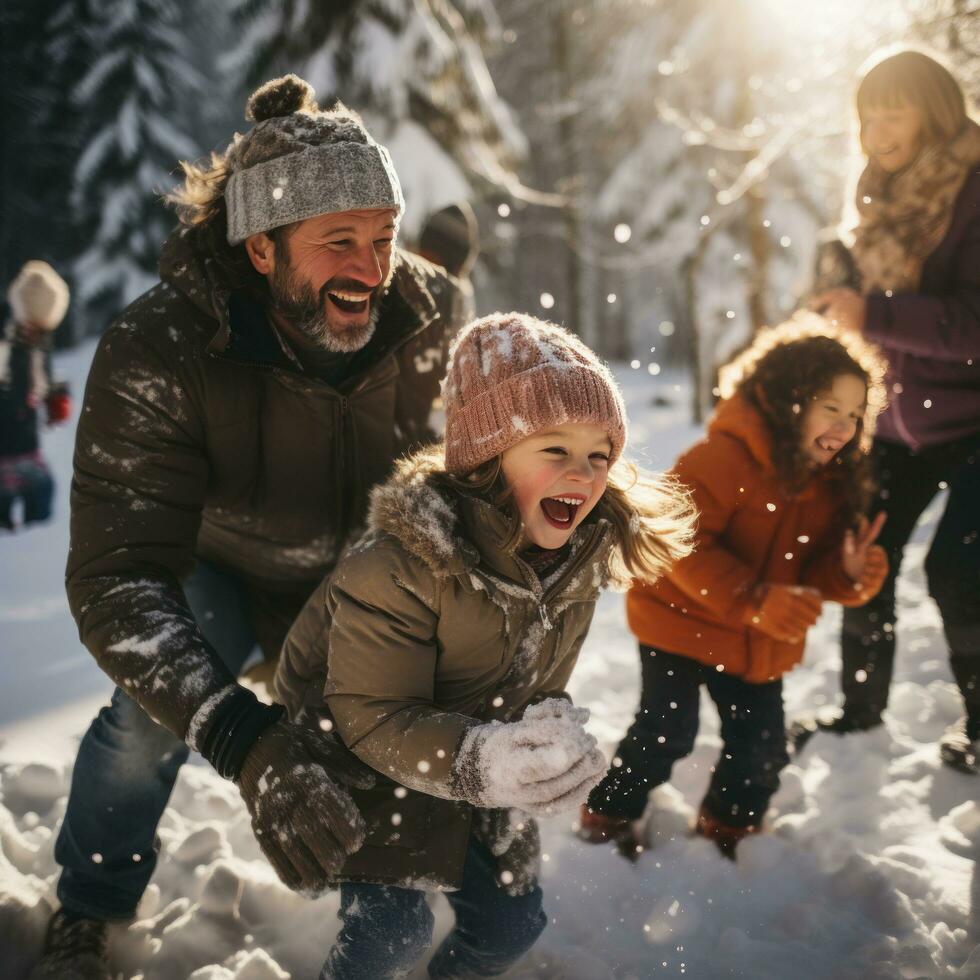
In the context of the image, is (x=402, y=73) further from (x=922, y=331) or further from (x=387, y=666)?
(x=387, y=666)

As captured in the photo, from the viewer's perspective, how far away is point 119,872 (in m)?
2.46

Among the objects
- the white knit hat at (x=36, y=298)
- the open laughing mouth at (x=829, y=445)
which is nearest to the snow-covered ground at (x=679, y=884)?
the open laughing mouth at (x=829, y=445)

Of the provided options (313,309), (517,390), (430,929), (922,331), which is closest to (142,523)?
(313,309)

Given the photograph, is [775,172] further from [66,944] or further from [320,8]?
[66,944]

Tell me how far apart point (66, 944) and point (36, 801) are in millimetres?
870

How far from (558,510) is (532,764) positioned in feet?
2.14

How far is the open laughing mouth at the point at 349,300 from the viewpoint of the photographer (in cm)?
246

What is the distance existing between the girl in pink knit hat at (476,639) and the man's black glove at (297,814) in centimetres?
13

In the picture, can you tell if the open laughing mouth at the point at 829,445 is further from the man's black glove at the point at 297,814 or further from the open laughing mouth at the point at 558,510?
the man's black glove at the point at 297,814

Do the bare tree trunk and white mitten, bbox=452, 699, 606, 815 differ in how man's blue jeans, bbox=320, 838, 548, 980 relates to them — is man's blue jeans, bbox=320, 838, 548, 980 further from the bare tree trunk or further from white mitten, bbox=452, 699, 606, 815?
the bare tree trunk

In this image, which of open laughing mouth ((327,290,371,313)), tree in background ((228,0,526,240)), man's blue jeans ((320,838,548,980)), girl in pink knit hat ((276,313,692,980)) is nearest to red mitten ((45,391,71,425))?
tree in background ((228,0,526,240))

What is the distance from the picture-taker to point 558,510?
212cm

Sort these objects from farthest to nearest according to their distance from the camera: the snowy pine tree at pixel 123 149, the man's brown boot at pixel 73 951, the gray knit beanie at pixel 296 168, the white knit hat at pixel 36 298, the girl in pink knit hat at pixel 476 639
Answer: the snowy pine tree at pixel 123 149 → the white knit hat at pixel 36 298 → the gray knit beanie at pixel 296 168 → the man's brown boot at pixel 73 951 → the girl in pink knit hat at pixel 476 639

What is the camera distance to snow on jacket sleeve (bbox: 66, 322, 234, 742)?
209 cm
